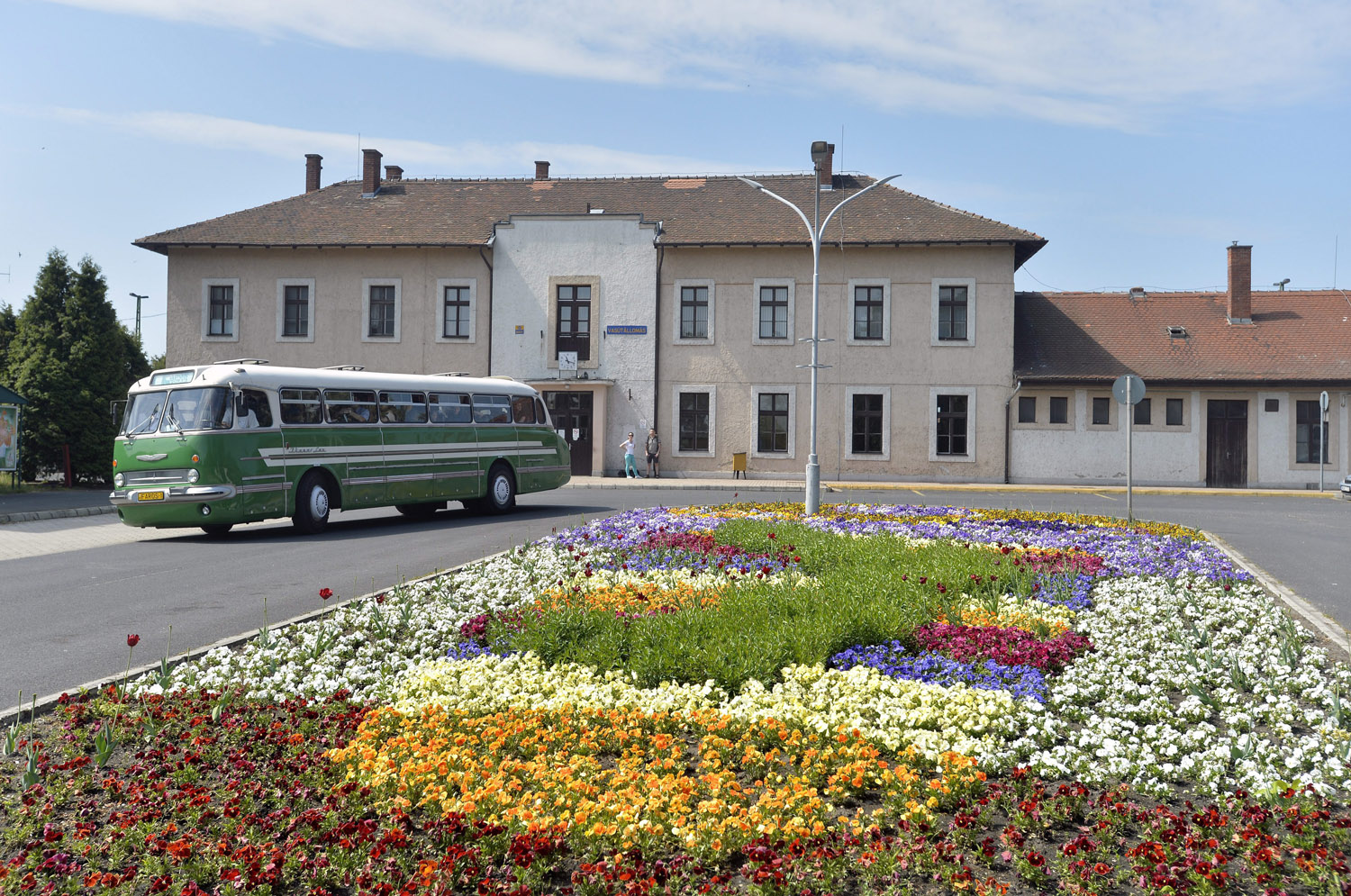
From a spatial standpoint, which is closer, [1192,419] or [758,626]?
[758,626]

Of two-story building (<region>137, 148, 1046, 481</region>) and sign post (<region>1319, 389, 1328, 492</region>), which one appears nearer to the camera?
sign post (<region>1319, 389, 1328, 492</region>)

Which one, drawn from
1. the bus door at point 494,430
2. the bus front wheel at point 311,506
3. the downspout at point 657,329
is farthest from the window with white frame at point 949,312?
the bus front wheel at point 311,506

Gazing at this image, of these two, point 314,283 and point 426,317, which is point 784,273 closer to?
point 426,317

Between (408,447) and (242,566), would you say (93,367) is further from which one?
(242,566)

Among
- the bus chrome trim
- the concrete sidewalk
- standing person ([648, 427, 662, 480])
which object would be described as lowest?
the concrete sidewalk

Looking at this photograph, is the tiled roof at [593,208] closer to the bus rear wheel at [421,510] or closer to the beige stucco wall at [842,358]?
the beige stucco wall at [842,358]

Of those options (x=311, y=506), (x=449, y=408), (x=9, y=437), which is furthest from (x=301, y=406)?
(x=9, y=437)

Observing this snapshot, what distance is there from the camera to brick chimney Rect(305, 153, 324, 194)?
40.6 metres

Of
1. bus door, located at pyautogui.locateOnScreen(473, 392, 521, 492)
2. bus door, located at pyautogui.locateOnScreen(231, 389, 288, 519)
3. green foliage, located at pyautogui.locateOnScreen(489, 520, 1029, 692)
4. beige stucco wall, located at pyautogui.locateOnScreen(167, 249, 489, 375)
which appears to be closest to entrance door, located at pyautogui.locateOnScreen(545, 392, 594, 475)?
beige stucco wall, located at pyautogui.locateOnScreen(167, 249, 489, 375)

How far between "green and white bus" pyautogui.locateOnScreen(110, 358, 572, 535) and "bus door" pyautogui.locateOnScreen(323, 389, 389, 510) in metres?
0.02

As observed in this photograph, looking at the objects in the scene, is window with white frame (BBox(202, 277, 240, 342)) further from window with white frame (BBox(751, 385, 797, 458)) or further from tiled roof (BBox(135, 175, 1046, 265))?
window with white frame (BBox(751, 385, 797, 458))

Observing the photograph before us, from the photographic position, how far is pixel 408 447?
18.9m

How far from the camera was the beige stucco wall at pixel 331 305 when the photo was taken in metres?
35.8

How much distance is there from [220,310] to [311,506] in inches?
896
